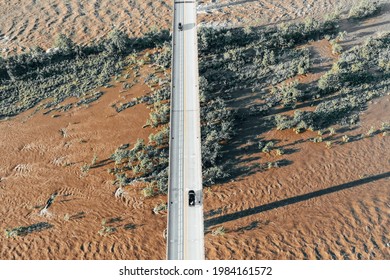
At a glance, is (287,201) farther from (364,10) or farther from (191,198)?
(364,10)

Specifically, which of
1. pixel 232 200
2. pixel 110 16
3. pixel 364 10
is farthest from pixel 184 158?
pixel 364 10

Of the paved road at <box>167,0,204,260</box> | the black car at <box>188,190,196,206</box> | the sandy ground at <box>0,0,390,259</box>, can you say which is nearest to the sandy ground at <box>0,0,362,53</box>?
the paved road at <box>167,0,204,260</box>

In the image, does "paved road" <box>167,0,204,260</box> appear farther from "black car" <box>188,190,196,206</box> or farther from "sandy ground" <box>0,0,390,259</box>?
"sandy ground" <box>0,0,390,259</box>

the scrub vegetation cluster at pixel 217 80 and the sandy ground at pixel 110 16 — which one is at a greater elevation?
the sandy ground at pixel 110 16

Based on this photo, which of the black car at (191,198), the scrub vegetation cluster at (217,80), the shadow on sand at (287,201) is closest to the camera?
the black car at (191,198)

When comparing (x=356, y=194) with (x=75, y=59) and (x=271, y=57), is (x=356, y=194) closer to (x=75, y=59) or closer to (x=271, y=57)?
(x=271, y=57)

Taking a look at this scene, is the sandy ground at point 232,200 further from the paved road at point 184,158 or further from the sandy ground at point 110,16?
the sandy ground at point 110,16

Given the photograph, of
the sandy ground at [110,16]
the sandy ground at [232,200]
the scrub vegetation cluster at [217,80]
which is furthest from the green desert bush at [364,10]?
the sandy ground at [232,200]
